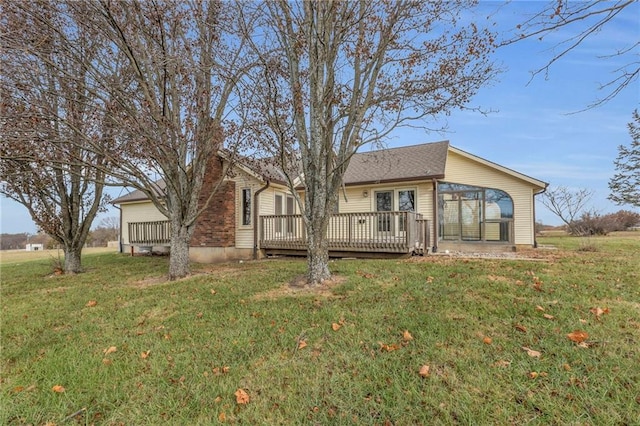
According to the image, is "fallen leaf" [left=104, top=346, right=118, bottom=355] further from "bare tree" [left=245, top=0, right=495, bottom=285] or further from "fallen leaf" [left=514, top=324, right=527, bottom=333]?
"fallen leaf" [left=514, top=324, right=527, bottom=333]

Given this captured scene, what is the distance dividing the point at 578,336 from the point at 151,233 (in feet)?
51.0

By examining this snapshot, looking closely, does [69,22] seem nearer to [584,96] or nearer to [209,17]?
[209,17]

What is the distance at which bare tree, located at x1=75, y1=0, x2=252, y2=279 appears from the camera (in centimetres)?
698

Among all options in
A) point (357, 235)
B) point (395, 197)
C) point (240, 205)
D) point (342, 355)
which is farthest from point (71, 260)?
point (395, 197)

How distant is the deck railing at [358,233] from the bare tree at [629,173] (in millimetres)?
15300

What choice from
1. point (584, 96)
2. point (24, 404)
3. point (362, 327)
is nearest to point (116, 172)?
point (24, 404)

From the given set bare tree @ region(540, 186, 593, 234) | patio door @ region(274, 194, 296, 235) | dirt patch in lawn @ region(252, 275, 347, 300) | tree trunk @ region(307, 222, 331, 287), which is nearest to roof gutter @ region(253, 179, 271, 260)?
patio door @ region(274, 194, 296, 235)

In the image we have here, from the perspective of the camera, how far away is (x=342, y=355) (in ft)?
11.0

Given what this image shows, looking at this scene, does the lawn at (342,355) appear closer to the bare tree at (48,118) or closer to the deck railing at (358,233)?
the bare tree at (48,118)

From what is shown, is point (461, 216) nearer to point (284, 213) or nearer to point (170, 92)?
point (284, 213)

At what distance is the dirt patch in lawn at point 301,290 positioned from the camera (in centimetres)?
558

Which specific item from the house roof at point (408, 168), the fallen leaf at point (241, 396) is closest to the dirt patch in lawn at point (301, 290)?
the fallen leaf at point (241, 396)

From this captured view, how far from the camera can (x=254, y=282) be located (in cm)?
686

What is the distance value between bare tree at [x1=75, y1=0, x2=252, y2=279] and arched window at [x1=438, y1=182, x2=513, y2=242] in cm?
934
